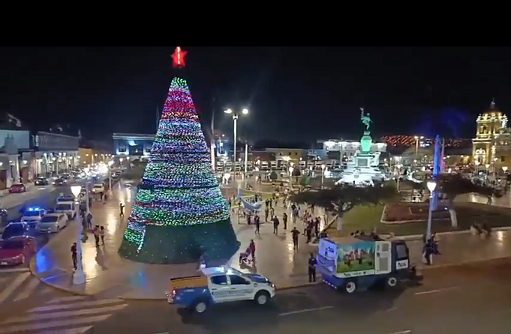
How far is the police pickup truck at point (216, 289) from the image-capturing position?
12766 millimetres

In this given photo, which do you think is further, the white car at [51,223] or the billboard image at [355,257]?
the white car at [51,223]

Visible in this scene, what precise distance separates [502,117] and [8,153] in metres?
98.0

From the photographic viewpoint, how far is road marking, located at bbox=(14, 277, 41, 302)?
14292mm

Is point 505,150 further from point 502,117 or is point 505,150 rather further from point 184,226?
point 184,226

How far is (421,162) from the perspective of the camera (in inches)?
3907

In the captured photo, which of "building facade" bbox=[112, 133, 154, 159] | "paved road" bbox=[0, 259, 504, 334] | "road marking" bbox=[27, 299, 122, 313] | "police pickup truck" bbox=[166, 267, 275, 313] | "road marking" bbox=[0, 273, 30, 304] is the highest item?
"building facade" bbox=[112, 133, 154, 159]

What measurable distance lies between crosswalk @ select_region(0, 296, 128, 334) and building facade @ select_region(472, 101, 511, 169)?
94.5 metres

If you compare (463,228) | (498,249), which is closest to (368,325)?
(498,249)

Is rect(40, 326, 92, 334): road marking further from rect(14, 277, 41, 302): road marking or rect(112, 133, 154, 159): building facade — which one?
rect(112, 133, 154, 159): building facade

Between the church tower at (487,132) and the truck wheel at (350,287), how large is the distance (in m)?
93.5

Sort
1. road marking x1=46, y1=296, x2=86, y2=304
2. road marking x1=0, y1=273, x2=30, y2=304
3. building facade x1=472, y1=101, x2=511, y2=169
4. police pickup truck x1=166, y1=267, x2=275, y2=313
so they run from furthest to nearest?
building facade x1=472, y1=101, x2=511, y2=169 < road marking x1=0, y1=273, x2=30, y2=304 < road marking x1=46, y1=296, x2=86, y2=304 < police pickup truck x1=166, y1=267, x2=275, y2=313

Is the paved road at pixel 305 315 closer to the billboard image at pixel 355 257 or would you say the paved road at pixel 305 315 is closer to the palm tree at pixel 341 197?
the billboard image at pixel 355 257

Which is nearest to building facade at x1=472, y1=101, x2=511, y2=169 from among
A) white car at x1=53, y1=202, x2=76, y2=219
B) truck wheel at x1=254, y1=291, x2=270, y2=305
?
white car at x1=53, y1=202, x2=76, y2=219

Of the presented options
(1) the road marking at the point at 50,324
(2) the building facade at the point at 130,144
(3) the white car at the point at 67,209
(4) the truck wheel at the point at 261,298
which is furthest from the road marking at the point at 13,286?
(2) the building facade at the point at 130,144
